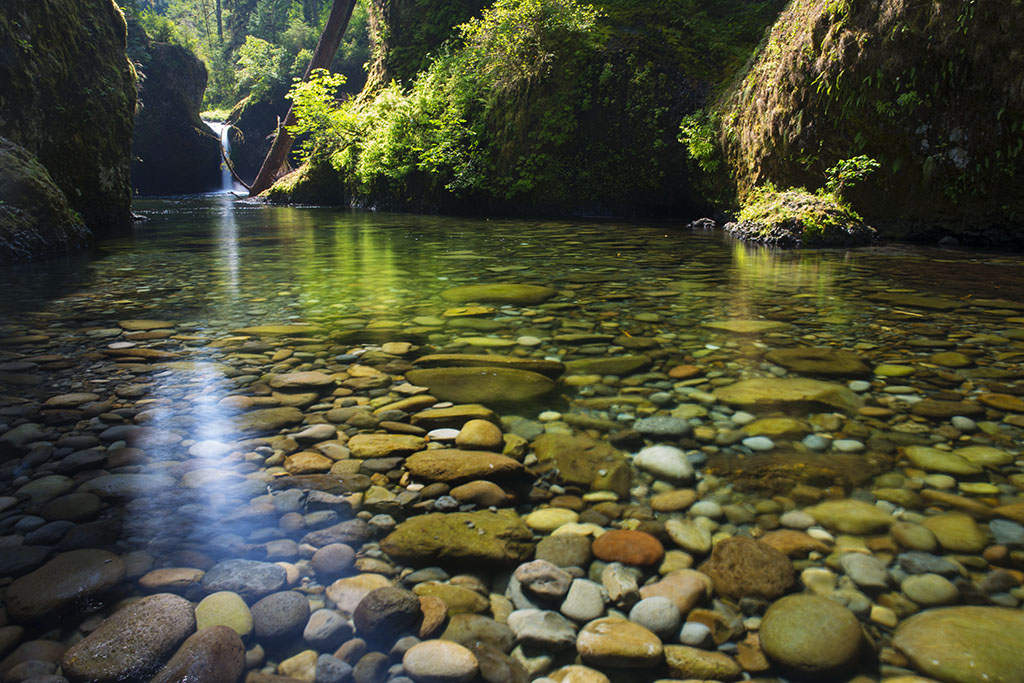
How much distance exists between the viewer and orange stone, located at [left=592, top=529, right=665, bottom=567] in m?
1.54

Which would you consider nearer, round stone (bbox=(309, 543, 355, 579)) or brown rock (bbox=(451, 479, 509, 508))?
round stone (bbox=(309, 543, 355, 579))

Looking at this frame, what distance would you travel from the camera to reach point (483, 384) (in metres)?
2.76

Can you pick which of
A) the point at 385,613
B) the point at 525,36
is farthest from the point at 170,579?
the point at 525,36

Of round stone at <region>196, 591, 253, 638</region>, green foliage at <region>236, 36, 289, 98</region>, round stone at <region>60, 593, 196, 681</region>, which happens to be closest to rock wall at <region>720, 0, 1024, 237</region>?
round stone at <region>196, 591, 253, 638</region>

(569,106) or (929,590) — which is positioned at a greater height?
(569,106)

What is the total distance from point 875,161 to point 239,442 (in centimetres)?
884

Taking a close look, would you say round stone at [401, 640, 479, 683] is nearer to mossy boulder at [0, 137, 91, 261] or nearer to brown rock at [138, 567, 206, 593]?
brown rock at [138, 567, 206, 593]

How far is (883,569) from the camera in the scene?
4.82 feet

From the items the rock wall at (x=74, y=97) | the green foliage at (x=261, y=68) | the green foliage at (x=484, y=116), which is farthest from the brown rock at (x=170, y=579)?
the green foliage at (x=261, y=68)

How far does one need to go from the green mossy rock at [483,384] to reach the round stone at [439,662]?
1380 mm

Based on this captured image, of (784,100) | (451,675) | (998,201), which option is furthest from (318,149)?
(451,675)

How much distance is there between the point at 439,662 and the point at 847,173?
9.12 meters

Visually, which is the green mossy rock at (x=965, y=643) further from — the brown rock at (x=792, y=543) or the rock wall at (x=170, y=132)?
the rock wall at (x=170, y=132)

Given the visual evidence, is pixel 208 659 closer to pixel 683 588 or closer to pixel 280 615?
pixel 280 615
